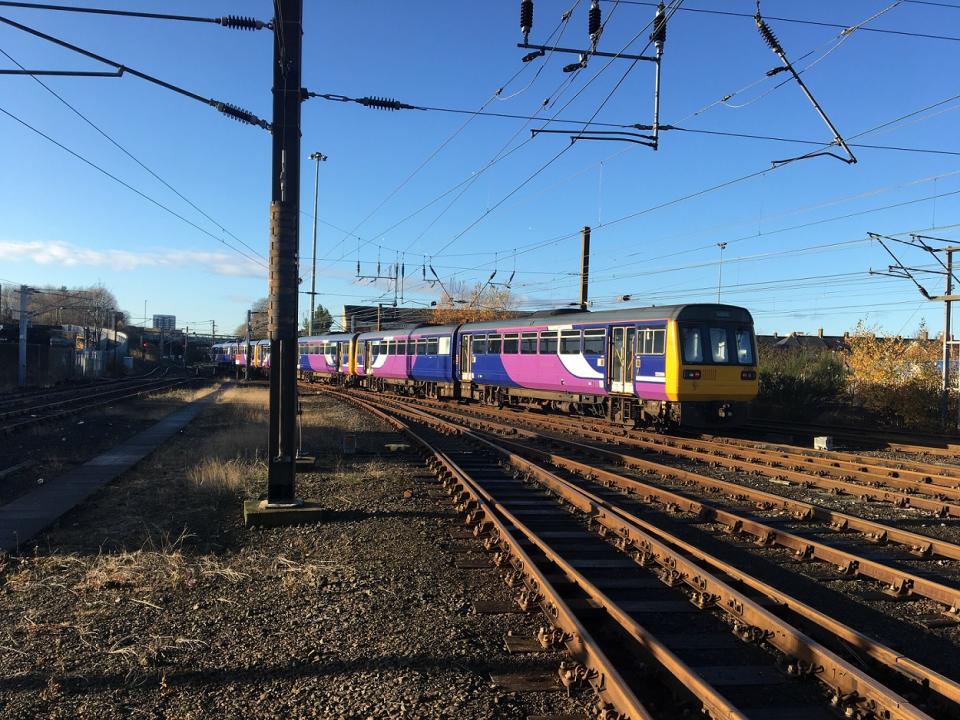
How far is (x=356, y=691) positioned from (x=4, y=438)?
56.1ft

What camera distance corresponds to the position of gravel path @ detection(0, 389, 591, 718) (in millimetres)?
4035

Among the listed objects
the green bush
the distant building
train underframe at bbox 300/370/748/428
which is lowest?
train underframe at bbox 300/370/748/428

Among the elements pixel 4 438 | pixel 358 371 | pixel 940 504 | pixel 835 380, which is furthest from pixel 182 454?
pixel 358 371

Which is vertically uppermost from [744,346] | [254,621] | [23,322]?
[23,322]

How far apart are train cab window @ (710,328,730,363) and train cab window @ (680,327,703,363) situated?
1.38ft

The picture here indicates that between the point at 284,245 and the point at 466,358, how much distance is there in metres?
19.8

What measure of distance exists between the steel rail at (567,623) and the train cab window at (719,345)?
30.8 ft

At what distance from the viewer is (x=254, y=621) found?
17.3 feet

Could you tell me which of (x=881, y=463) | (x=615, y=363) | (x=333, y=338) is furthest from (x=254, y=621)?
(x=333, y=338)

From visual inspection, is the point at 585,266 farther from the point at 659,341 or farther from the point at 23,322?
the point at 23,322

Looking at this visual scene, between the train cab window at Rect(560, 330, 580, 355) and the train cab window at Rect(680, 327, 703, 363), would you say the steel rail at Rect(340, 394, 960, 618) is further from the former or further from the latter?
the train cab window at Rect(560, 330, 580, 355)

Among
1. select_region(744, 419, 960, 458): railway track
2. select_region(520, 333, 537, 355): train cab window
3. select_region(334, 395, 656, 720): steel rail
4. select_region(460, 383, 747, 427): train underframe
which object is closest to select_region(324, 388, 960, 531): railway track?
select_region(460, 383, 747, 427): train underframe

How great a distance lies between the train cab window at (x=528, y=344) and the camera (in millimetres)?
22797

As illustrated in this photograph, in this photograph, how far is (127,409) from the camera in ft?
88.7
